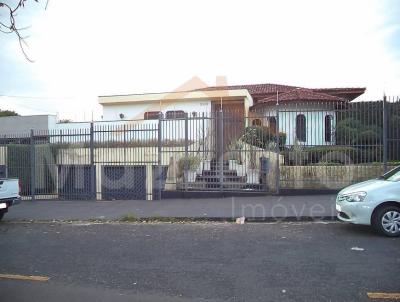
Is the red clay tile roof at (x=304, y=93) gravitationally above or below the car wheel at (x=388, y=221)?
above

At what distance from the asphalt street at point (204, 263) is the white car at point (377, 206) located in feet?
0.93

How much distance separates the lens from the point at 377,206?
26.1 ft

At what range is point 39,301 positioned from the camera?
493 centimetres

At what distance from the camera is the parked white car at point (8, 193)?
11.1 m

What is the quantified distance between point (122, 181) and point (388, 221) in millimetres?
9683

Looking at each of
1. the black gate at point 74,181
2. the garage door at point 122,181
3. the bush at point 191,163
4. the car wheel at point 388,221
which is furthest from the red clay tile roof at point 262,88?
the car wheel at point 388,221

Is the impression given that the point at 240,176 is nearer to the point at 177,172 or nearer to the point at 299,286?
the point at 177,172

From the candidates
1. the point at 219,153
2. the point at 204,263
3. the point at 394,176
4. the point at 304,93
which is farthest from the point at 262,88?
the point at 204,263

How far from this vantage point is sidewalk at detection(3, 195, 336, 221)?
34.6 ft

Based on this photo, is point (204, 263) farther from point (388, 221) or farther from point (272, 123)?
point (272, 123)

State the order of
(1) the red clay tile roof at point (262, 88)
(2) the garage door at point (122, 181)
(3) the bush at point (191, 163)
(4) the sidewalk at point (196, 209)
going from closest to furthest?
(4) the sidewalk at point (196, 209), (3) the bush at point (191, 163), (2) the garage door at point (122, 181), (1) the red clay tile roof at point (262, 88)

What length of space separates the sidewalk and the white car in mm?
1891

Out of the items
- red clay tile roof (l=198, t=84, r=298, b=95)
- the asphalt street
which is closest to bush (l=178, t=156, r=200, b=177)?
the asphalt street

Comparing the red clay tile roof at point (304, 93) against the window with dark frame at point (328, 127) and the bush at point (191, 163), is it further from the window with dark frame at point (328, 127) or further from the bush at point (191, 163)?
the bush at point (191, 163)
